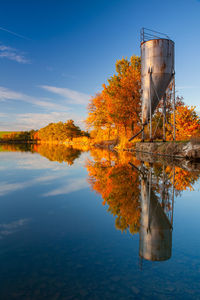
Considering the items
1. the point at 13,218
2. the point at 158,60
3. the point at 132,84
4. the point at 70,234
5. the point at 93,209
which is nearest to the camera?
the point at 70,234

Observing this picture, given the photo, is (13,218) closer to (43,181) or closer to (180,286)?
(180,286)

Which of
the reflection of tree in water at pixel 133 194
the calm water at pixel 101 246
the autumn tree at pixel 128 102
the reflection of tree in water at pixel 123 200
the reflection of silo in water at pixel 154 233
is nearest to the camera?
the calm water at pixel 101 246

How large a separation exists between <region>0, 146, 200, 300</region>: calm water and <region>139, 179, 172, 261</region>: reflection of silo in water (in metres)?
0.01

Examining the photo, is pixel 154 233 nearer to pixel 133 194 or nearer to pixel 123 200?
pixel 123 200

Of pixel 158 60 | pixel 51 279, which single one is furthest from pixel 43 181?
pixel 158 60

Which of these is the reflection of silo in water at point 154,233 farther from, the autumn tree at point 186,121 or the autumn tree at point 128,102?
the autumn tree at point 128,102

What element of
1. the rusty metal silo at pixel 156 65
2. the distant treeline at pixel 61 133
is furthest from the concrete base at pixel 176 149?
the distant treeline at pixel 61 133

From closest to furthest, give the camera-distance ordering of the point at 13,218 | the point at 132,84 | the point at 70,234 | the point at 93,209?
the point at 70,234 → the point at 13,218 → the point at 93,209 → the point at 132,84

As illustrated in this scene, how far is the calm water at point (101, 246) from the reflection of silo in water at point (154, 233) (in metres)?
0.01

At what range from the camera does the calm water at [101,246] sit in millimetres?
1679

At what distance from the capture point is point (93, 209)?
3826 mm

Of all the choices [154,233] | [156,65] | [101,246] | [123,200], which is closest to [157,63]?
[156,65]

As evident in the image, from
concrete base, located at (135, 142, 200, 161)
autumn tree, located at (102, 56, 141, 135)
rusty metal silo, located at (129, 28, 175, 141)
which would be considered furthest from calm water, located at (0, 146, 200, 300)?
autumn tree, located at (102, 56, 141, 135)

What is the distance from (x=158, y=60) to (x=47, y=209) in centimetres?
1537
